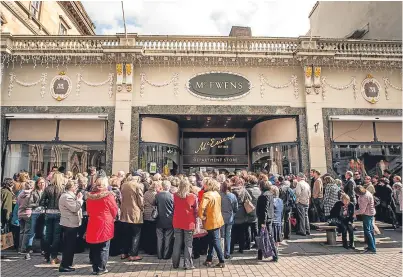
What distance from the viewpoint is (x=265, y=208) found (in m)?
6.43

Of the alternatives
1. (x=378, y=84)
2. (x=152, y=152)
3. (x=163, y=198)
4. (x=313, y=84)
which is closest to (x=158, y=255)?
(x=163, y=198)

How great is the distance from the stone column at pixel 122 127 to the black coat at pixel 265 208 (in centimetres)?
752

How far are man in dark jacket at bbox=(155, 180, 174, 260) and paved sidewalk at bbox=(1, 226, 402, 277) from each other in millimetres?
289

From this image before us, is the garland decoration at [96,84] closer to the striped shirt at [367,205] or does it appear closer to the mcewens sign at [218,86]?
the mcewens sign at [218,86]

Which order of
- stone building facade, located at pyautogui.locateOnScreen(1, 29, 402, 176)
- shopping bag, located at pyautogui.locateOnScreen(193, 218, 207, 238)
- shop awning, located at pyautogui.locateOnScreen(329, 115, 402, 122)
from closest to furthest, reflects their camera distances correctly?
shopping bag, located at pyautogui.locateOnScreen(193, 218, 207, 238)
stone building facade, located at pyautogui.locateOnScreen(1, 29, 402, 176)
shop awning, located at pyautogui.locateOnScreen(329, 115, 402, 122)

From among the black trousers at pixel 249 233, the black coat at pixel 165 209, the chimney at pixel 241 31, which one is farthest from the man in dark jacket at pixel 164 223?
the chimney at pixel 241 31

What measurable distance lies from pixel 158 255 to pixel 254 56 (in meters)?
10.00

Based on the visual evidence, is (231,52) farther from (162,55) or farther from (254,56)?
(162,55)

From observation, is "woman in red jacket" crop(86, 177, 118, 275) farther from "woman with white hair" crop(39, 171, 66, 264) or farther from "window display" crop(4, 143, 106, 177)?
"window display" crop(4, 143, 106, 177)

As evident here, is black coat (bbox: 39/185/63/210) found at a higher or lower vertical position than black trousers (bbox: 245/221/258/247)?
higher

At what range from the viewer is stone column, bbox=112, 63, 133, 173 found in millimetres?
12453

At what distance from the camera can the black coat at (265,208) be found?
6423 mm

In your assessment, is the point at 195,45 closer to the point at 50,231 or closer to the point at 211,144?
the point at 211,144

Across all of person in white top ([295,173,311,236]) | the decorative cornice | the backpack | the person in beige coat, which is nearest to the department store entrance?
person in white top ([295,173,311,236])
